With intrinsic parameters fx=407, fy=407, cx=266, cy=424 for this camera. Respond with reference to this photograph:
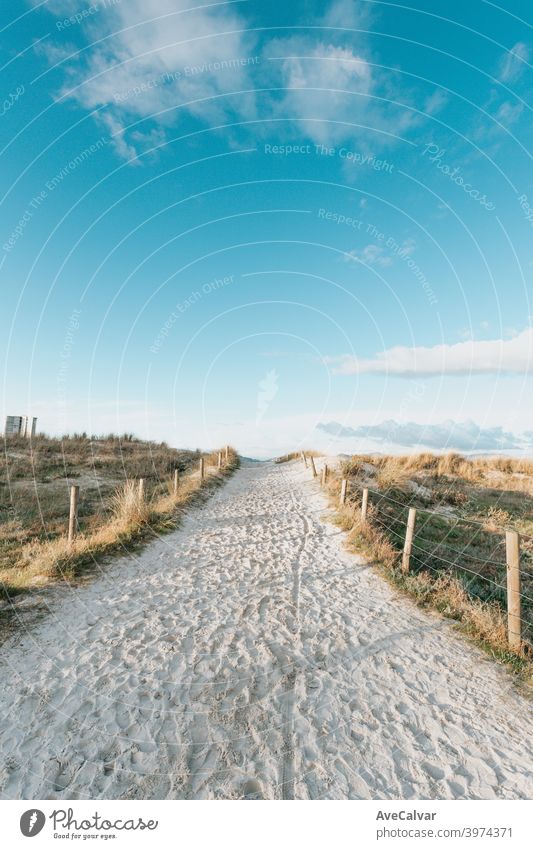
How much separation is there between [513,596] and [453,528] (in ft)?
28.7

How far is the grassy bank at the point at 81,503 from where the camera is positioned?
768 centimetres

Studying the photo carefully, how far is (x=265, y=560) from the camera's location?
28.8ft

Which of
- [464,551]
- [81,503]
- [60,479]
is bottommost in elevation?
[464,551]

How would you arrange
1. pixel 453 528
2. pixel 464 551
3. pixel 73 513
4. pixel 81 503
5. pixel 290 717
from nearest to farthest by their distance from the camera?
pixel 290 717, pixel 73 513, pixel 464 551, pixel 453 528, pixel 81 503

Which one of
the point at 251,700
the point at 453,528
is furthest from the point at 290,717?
the point at 453,528

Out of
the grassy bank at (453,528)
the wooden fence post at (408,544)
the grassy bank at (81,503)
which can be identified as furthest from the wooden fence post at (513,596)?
the grassy bank at (81,503)

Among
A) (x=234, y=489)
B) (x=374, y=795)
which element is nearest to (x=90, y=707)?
(x=374, y=795)

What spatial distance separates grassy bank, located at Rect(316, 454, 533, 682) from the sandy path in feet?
1.69

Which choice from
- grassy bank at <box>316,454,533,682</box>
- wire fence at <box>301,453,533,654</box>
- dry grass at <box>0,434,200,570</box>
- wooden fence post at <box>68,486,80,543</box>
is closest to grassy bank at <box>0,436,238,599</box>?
Answer: dry grass at <box>0,434,200,570</box>

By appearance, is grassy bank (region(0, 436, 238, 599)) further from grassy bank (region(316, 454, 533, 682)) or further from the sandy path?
grassy bank (region(316, 454, 533, 682))

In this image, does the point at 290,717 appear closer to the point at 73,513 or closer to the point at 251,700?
the point at 251,700

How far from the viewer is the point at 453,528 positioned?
13680 mm

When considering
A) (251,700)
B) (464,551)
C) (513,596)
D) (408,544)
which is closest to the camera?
(251,700)

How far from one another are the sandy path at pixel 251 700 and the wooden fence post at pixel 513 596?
0.58m
